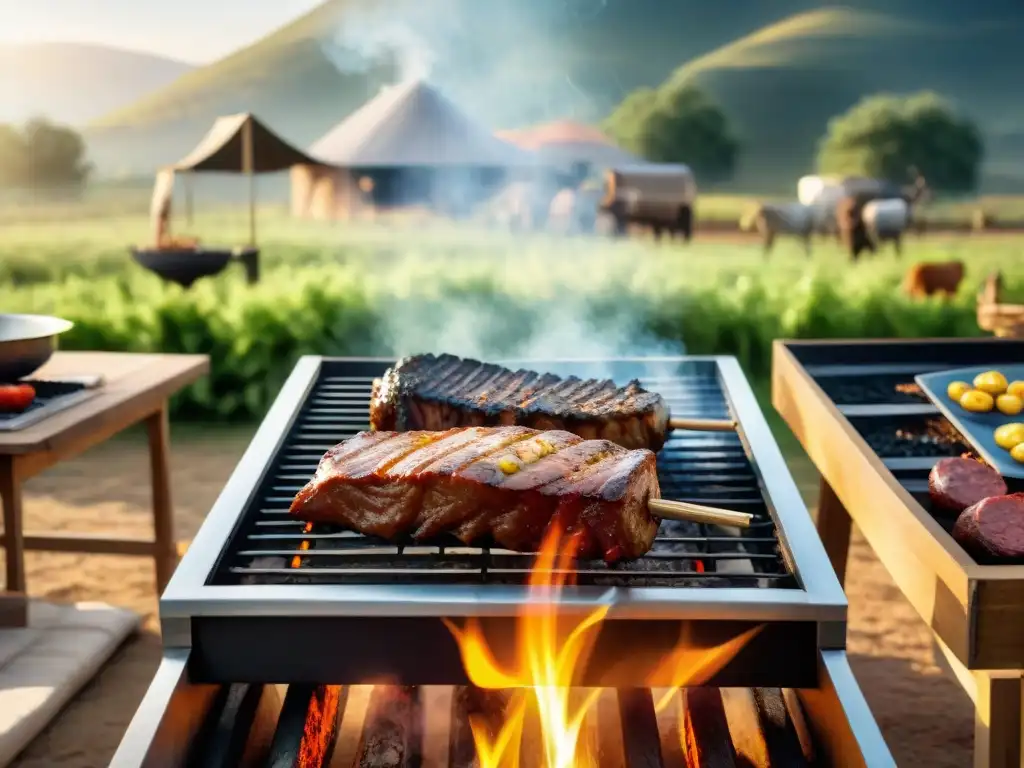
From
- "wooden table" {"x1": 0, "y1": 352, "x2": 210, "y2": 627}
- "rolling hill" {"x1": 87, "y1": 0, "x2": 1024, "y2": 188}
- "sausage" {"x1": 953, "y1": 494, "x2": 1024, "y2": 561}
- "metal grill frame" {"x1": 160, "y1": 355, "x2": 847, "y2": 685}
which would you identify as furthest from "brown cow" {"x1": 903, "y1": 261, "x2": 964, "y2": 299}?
"metal grill frame" {"x1": 160, "y1": 355, "x2": 847, "y2": 685}

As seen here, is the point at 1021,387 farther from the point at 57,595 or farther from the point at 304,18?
the point at 304,18

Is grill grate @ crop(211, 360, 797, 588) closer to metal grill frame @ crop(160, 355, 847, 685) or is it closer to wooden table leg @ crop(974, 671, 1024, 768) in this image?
metal grill frame @ crop(160, 355, 847, 685)

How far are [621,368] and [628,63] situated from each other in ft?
18.3

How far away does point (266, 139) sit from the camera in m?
8.38

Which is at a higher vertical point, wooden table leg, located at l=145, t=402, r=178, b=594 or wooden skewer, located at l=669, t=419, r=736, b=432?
wooden skewer, located at l=669, t=419, r=736, b=432

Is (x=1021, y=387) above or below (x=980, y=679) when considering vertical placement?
above

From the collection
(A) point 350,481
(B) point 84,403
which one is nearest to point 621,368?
(A) point 350,481

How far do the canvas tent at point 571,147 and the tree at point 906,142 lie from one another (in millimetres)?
1820

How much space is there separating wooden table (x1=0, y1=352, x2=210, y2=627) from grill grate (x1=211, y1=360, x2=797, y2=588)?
30.8 inches

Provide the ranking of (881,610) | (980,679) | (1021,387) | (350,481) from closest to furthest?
(350,481) → (980,679) → (1021,387) → (881,610)

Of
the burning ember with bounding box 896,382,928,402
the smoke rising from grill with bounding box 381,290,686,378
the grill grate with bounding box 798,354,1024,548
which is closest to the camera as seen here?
the grill grate with bounding box 798,354,1024,548

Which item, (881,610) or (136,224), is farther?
(136,224)

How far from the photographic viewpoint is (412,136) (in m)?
8.79

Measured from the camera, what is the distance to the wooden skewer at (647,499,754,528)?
6.66 ft
